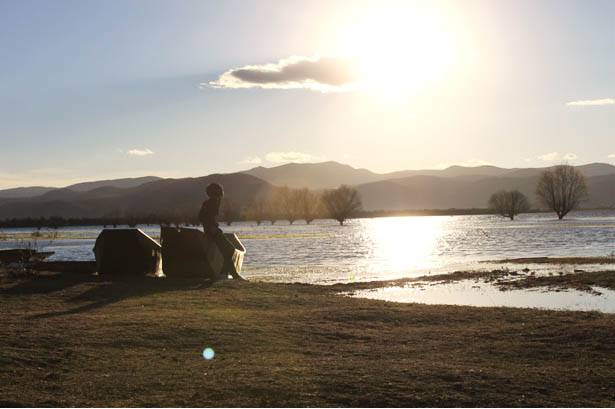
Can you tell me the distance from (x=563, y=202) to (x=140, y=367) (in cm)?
15106

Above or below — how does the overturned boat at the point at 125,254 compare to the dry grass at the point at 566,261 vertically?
above

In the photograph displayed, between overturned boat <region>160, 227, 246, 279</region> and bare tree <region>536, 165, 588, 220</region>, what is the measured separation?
133772mm

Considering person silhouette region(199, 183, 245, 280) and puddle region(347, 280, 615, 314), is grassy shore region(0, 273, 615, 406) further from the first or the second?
person silhouette region(199, 183, 245, 280)

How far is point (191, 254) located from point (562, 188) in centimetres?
13930

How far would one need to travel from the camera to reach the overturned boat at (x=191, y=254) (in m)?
22.7

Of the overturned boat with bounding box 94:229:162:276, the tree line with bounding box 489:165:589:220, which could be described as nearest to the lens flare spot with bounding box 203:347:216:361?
the overturned boat with bounding box 94:229:162:276

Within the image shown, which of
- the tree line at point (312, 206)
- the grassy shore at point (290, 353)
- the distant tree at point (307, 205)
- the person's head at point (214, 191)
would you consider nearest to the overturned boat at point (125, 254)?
the person's head at point (214, 191)

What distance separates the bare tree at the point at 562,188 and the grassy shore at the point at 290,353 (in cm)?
13855

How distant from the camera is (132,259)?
75.8 feet

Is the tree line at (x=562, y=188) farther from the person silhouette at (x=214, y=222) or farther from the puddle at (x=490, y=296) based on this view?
→ the person silhouette at (x=214, y=222)

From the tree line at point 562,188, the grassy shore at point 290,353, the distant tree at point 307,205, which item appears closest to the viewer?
the grassy shore at point 290,353

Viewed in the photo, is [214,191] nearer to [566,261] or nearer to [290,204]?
[566,261]

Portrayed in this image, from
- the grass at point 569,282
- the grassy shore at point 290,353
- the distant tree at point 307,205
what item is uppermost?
the distant tree at point 307,205

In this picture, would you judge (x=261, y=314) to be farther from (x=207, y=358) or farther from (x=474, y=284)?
(x=474, y=284)
